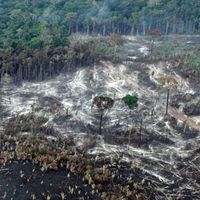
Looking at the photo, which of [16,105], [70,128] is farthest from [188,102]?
[16,105]

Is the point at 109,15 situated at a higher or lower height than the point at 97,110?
higher

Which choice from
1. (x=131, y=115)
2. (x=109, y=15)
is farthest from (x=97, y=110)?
(x=109, y=15)

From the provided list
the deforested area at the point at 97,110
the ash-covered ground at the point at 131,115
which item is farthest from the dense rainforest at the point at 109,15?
the ash-covered ground at the point at 131,115

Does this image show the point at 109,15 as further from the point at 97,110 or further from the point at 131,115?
the point at 131,115

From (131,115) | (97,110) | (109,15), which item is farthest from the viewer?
(109,15)

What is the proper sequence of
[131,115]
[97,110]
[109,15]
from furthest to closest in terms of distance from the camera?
[109,15] → [97,110] → [131,115]

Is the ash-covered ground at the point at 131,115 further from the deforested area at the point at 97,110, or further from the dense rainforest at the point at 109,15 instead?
the dense rainforest at the point at 109,15
